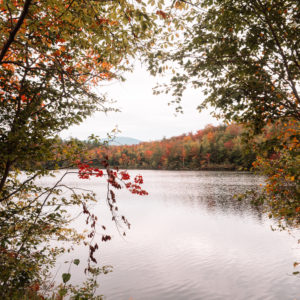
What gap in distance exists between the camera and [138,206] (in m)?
24.7

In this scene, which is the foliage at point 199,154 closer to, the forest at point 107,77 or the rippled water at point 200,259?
the rippled water at point 200,259

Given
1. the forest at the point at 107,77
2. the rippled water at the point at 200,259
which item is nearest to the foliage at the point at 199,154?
the rippled water at the point at 200,259

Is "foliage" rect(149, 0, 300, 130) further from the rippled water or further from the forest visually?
the rippled water

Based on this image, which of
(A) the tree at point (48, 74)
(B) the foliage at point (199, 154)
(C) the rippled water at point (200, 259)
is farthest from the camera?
(B) the foliage at point (199, 154)

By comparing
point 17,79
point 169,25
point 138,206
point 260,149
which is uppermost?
point 169,25

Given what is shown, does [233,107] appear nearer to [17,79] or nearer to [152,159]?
[17,79]

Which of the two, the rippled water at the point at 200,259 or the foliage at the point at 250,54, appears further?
the rippled water at the point at 200,259

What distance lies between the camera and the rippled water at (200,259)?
8.37 m

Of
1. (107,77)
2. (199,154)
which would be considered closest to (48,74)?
(107,77)

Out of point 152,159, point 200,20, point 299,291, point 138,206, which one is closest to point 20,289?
point 200,20

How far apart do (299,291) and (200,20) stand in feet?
29.6

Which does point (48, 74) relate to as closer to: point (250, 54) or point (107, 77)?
point (107, 77)

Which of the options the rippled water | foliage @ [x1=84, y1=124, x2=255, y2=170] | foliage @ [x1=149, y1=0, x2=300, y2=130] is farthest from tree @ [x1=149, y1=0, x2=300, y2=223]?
foliage @ [x1=84, y1=124, x2=255, y2=170]

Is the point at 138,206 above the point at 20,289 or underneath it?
underneath
